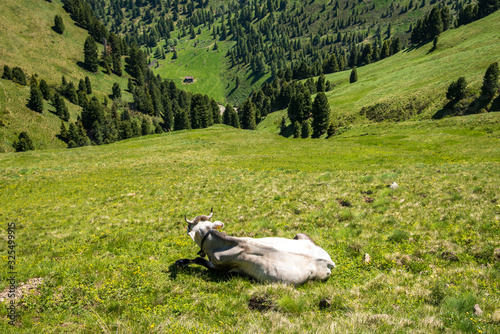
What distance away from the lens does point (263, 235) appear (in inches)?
425

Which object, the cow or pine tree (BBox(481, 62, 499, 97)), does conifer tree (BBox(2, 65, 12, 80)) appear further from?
pine tree (BBox(481, 62, 499, 97))

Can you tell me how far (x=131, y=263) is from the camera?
345 inches

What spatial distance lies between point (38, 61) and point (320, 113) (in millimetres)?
168664

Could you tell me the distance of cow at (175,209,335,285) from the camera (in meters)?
7.04

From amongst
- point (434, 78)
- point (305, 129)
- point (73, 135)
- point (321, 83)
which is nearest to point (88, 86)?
point (73, 135)

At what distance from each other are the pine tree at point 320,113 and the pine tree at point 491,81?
42326 mm

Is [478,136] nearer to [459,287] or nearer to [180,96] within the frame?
[459,287]

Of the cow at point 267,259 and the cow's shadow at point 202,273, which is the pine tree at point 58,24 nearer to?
the cow's shadow at point 202,273

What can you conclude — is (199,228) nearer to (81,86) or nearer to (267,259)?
(267,259)

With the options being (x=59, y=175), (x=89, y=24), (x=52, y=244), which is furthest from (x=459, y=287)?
(x=89, y=24)

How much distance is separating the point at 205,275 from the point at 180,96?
190534 millimetres

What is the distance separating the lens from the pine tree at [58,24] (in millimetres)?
169625

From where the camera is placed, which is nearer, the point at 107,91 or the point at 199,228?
the point at 199,228

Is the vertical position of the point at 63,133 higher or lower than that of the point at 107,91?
lower
